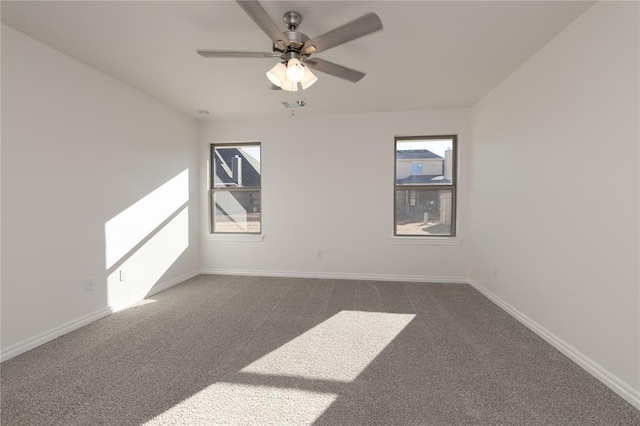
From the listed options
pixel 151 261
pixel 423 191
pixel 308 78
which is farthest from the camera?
pixel 423 191

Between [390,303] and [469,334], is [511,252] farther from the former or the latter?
[390,303]

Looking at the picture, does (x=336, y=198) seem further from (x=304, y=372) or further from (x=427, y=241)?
(x=304, y=372)

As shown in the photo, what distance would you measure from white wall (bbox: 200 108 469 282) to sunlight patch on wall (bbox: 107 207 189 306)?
634 millimetres

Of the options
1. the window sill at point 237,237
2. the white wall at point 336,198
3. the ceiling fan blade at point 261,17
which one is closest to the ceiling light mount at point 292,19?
the ceiling fan blade at point 261,17

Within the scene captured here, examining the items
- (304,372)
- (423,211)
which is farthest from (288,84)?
(423,211)

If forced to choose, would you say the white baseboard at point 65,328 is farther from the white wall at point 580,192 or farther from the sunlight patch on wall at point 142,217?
the white wall at point 580,192

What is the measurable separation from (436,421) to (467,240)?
2858 mm

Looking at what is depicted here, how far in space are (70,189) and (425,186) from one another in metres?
4.17

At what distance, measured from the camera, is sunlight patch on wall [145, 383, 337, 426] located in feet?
4.56

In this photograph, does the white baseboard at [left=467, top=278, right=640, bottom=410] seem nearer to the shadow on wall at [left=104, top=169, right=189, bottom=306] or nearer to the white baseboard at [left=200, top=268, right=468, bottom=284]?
the white baseboard at [left=200, top=268, right=468, bottom=284]

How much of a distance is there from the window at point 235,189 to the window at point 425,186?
2261 mm

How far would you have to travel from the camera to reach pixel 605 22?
1675 millimetres

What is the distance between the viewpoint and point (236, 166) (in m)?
4.29

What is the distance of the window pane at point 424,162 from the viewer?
151 inches
